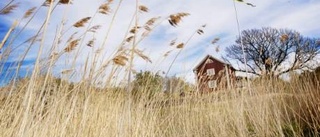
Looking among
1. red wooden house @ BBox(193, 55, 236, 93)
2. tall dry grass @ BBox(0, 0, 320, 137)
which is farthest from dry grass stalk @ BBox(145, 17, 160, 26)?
red wooden house @ BBox(193, 55, 236, 93)

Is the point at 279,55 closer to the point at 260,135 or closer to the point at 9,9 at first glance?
the point at 260,135

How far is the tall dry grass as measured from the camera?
2744 mm

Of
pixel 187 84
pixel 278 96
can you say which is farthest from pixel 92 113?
pixel 278 96

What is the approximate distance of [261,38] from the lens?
1230 inches

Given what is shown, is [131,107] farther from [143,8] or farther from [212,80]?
[212,80]

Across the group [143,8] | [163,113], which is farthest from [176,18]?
[163,113]

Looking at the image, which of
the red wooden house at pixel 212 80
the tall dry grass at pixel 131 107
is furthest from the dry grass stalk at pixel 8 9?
the red wooden house at pixel 212 80

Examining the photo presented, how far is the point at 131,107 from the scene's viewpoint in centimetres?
354

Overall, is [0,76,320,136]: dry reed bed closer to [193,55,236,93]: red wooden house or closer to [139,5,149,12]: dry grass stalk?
[193,55,236,93]: red wooden house

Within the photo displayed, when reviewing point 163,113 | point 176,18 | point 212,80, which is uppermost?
point 176,18

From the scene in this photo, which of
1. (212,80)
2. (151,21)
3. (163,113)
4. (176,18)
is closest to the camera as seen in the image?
(176,18)

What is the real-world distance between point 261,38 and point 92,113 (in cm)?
2943

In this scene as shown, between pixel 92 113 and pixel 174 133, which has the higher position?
pixel 92 113

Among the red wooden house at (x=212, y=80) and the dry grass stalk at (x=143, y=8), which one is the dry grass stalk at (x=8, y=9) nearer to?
the dry grass stalk at (x=143, y=8)
